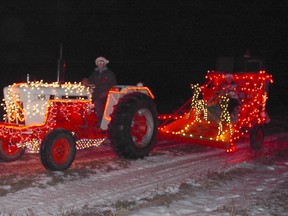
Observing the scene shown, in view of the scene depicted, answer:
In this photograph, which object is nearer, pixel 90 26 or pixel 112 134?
pixel 112 134

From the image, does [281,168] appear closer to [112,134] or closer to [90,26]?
[112,134]

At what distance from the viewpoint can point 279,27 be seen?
163 ft

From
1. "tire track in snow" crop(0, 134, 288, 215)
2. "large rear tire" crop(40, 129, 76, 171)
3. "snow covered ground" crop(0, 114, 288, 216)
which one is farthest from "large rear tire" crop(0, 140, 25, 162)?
"tire track in snow" crop(0, 134, 288, 215)

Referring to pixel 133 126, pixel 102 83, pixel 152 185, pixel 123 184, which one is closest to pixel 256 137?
pixel 133 126

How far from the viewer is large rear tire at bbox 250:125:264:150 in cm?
1109

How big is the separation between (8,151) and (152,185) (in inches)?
118

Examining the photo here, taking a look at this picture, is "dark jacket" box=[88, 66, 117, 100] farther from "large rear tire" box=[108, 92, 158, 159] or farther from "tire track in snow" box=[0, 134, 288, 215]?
"tire track in snow" box=[0, 134, 288, 215]

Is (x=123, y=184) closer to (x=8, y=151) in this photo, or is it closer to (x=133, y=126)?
(x=133, y=126)

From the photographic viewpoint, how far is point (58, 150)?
8.15 metres

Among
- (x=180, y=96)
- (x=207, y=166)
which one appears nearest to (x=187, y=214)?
(x=207, y=166)

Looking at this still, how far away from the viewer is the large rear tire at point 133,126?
9.04 metres

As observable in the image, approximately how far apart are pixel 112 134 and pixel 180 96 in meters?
19.9

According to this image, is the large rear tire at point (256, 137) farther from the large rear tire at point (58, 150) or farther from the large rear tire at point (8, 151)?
the large rear tire at point (8, 151)

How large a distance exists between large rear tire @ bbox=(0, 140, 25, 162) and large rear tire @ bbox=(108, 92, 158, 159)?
5.83 ft
